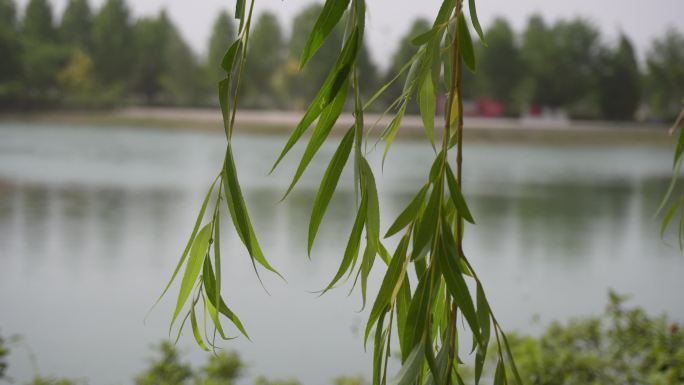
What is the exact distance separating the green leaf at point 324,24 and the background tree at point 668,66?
19.7ft

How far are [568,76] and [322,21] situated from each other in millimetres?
7189

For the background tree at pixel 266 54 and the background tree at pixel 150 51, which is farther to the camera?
the background tree at pixel 150 51

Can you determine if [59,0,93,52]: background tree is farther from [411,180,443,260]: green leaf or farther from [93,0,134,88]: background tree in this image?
[411,180,443,260]: green leaf

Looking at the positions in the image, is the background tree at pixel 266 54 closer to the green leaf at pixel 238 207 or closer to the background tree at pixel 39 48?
the background tree at pixel 39 48

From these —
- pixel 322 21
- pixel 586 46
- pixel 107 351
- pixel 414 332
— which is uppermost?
pixel 586 46

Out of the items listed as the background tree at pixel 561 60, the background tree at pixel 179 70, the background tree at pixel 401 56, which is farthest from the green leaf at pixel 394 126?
the background tree at pixel 179 70

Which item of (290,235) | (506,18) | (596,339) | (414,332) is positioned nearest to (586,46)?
(506,18)

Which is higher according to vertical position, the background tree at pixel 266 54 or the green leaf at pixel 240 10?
the background tree at pixel 266 54

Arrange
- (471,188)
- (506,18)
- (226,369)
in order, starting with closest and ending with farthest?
1. (226,369)
2. (471,188)
3. (506,18)

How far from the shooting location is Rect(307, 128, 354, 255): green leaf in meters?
0.38

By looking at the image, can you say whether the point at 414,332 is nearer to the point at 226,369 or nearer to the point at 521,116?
the point at 226,369

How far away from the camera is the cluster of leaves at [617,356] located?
141 centimetres

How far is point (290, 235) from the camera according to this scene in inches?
153

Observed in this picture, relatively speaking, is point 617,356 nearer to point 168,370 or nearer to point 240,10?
point 168,370
